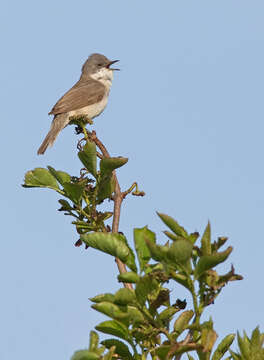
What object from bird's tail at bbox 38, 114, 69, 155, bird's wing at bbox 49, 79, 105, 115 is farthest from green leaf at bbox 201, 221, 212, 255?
bird's wing at bbox 49, 79, 105, 115

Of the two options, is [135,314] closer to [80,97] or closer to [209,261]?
[209,261]

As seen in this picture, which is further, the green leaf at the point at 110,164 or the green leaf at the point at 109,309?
the green leaf at the point at 110,164

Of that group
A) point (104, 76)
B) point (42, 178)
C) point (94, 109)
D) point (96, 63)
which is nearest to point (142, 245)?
point (42, 178)

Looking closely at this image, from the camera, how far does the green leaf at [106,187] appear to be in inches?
117

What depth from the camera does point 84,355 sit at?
1.83 meters

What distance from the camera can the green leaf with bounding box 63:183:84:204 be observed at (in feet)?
9.66

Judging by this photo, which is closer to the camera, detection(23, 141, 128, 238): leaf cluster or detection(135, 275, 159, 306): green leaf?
detection(135, 275, 159, 306): green leaf

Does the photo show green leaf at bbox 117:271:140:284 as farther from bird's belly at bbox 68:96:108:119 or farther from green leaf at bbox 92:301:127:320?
bird's belly at bbox 68:96:108:119

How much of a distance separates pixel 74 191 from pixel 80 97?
31.9 feet

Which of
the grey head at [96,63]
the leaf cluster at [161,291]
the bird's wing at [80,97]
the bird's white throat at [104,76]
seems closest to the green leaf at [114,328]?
the leaf cluster at [161,291]

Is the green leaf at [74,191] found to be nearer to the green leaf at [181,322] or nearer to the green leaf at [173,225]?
the green leaf at [173,225]

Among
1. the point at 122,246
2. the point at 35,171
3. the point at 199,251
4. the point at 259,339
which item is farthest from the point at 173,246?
the point at 35,171

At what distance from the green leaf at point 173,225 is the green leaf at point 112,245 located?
0.66 ft

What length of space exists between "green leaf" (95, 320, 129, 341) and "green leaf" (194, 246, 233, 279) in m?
0.38
